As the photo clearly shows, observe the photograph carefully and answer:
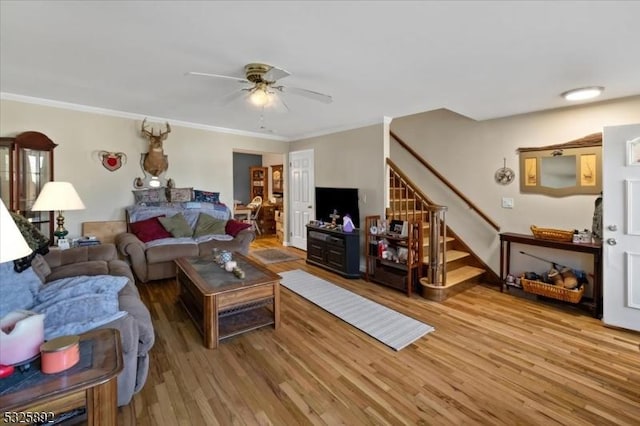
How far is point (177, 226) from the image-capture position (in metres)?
4.59

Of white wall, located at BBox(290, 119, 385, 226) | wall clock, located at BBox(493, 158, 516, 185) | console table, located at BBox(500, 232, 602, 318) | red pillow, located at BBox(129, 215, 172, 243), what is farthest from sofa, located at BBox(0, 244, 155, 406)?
wall clock, located at BBox(493, 158, 516, 185)

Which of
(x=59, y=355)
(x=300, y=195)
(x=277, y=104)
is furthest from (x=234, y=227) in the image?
(x=59, y=355)

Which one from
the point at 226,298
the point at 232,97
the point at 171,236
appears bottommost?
the point at 226,298

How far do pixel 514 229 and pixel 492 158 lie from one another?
3.33 feet

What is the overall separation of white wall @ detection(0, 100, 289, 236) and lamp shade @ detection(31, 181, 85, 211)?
1455 millimetres

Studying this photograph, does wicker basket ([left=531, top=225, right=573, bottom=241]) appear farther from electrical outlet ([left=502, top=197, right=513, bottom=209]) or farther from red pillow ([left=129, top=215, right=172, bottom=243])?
red pillow ([left=129, top=215, right=172, bottom=243])

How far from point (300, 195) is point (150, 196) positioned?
2711mm

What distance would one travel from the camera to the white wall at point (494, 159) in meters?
3.56

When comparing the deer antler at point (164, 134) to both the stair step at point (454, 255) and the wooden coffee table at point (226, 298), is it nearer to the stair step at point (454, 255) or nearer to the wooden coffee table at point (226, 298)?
the wooden coffee table at point (226, 298)

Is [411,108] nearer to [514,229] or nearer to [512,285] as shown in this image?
[514,229]

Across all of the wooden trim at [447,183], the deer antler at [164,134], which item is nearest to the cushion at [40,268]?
the deer antler at [164,134]

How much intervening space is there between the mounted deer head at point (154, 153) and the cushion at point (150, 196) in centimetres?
29

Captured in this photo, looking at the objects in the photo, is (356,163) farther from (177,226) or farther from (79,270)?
(79,270)

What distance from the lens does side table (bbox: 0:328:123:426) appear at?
1.09 m
